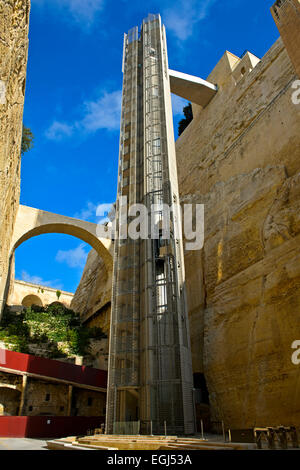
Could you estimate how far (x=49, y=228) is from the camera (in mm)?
24234

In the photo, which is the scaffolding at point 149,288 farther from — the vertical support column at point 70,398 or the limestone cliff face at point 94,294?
the limestone cliff face at point 94,294

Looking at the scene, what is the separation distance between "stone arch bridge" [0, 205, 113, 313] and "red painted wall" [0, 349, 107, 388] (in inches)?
229

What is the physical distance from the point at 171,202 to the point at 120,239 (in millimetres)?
3346

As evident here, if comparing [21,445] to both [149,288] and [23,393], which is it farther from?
[149,288]

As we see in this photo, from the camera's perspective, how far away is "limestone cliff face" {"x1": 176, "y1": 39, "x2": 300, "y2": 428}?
12258 millimetres

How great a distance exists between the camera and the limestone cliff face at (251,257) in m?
12.3

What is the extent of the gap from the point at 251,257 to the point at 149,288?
471 cm

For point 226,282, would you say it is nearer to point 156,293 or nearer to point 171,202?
point 156,293

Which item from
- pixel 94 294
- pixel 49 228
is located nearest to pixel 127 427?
pixel 49 228

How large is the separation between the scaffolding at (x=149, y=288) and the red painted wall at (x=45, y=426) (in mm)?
3042

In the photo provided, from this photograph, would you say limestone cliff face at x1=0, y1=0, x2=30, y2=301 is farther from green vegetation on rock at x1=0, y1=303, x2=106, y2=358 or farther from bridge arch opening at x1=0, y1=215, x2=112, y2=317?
bridge arch opening at x1=0, y1=215, x2=112, y2=317

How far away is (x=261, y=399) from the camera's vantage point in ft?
39.9
